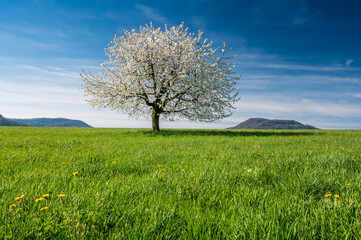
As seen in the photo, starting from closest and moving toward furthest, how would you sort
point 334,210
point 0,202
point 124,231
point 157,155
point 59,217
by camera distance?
point 124,231 < point 59,217 < point 334,210 < point 0,202 < point 157,155

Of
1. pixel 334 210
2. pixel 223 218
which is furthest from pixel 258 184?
pixel 223 218

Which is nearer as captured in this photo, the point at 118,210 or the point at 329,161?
the point at 118,210

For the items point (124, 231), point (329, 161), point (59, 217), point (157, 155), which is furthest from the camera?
point (157, 155)

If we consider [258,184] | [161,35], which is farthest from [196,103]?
[258,184]

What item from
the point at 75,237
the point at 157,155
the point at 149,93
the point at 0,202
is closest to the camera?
the point at 75,237

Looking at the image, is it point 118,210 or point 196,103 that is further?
point 196,103

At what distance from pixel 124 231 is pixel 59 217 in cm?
76

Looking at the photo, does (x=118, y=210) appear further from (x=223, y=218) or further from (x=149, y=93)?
(x=149, y=93)

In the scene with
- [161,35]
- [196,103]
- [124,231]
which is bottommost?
[124,231]

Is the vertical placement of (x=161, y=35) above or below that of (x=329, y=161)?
above

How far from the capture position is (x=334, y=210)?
2.49 m

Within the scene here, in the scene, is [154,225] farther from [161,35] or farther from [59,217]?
[161,35]

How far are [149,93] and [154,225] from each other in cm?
2005

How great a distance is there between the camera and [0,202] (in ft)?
8.90
